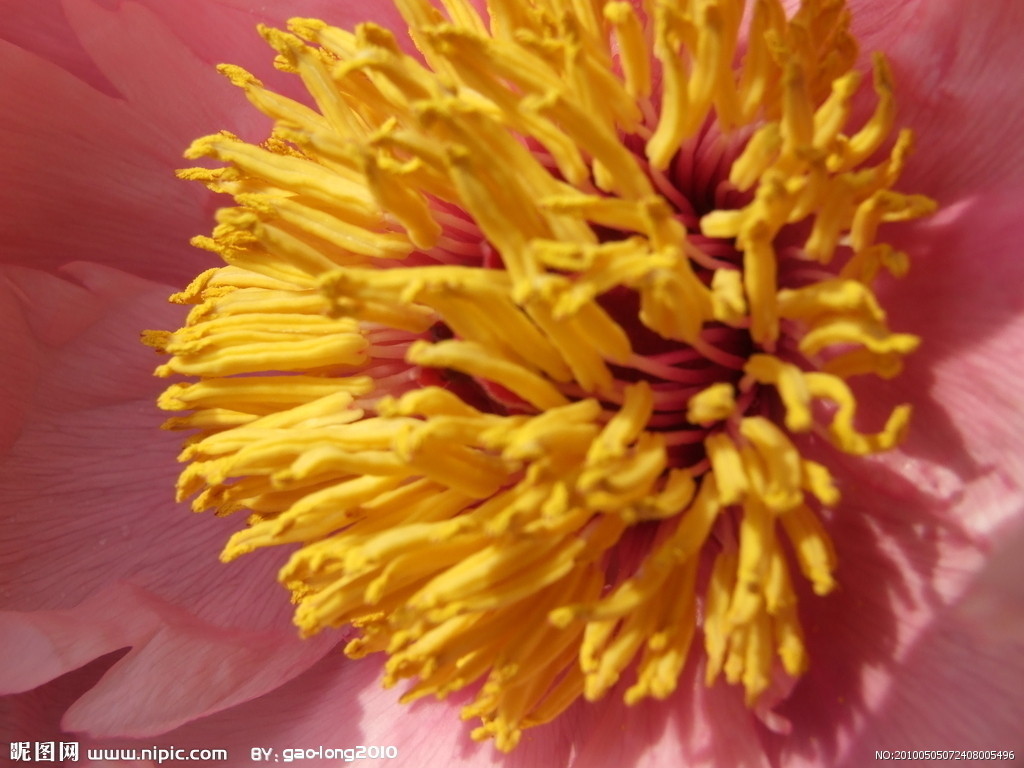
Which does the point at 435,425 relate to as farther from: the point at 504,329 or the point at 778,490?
the point at 778,490

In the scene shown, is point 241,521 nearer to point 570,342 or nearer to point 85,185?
point 85,185

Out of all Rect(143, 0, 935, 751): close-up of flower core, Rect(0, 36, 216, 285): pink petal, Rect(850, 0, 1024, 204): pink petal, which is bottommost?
Rect(0, 36, 216, 285): pink petal

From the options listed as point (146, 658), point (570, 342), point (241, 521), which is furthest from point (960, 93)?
point (146, 658)

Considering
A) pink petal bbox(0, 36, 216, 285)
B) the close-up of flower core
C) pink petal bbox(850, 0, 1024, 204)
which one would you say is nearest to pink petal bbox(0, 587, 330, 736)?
the close-up of flower core

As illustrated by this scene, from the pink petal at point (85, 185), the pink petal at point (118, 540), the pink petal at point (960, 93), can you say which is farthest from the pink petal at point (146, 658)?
the pink petal at point (960, 93)

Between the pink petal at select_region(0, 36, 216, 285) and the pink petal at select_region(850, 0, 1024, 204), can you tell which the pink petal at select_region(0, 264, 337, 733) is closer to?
the pink petal at select_region(0, 36, 216, 285)

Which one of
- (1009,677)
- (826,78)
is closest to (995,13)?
(826,78)

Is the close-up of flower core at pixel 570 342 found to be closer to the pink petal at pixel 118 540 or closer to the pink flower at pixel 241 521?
the pink flower at pixel 241 521
